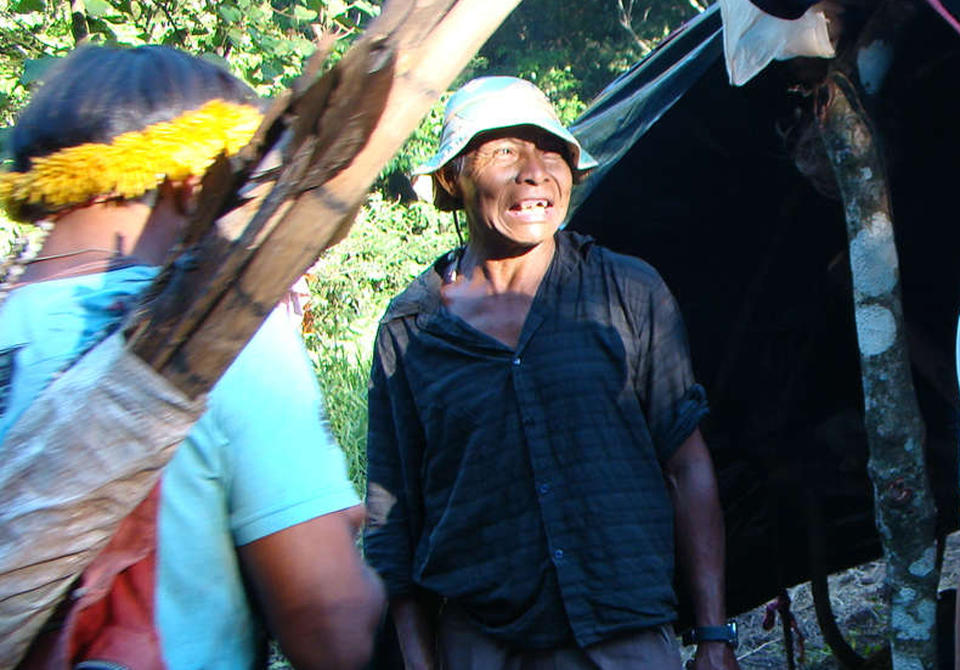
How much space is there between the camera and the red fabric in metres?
1.11

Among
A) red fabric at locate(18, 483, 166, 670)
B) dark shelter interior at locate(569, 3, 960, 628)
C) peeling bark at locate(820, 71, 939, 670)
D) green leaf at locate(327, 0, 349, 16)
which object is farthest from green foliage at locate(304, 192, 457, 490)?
red fabric at locate(18, 483, 166, 670)

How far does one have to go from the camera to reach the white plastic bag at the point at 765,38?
8.43 feet

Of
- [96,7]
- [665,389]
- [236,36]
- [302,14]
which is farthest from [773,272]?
[96,7]

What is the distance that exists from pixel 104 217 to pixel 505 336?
1.32 metres

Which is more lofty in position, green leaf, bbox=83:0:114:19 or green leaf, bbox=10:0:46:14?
green leaf, bbox=10:0:46:14

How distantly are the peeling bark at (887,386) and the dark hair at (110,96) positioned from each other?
178cm

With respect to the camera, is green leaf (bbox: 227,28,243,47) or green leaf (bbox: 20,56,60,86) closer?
green leaf (bbox: 20,56,60,86)

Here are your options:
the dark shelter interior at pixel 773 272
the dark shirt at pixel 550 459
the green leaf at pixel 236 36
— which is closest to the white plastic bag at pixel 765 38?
the dark shelter interior at pixel 773 272

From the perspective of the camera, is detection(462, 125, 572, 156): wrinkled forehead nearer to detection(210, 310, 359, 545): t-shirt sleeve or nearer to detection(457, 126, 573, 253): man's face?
detection(457, 126, 573, 253): man's face

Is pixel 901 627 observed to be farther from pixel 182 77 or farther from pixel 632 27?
pixel 632 27

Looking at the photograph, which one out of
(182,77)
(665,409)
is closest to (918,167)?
(665,409)

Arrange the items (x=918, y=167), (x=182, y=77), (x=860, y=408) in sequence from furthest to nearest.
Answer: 1. (x=860, y=408)
2. (x=918, y=167)
3. (x=182, y=77)

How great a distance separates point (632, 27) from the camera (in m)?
20.6

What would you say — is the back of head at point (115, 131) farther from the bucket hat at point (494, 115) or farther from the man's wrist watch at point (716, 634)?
the man's wrist watch at point (716, 634)
